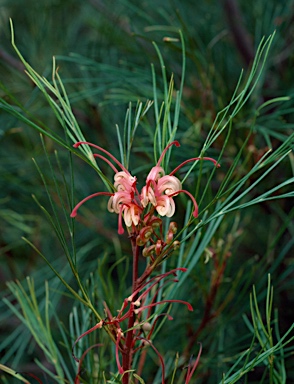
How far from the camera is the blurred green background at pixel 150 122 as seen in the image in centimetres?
62

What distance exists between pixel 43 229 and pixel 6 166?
0.35 ft

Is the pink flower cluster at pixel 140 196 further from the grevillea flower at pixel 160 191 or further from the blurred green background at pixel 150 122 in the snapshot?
the blurred green background at pixel 150 122

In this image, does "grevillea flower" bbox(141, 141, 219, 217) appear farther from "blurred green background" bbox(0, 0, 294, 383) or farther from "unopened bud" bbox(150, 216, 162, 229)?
"blurred green background" bbox(0, 0, 294, 383)

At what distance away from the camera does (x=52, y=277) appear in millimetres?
755

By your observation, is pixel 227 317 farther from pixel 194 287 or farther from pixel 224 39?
pixel 224 39

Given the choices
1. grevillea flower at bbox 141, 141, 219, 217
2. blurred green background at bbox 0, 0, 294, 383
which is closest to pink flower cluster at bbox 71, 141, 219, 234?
grevillea flower at bbox 141, 141, 219, 217

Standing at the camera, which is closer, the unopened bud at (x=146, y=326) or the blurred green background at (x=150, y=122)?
the unopened bud at (x=146, y=326)

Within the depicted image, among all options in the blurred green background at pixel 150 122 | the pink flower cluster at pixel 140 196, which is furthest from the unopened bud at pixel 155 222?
the blurred green background at pixel 150 122

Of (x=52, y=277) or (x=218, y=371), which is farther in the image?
(x=52, y=277)

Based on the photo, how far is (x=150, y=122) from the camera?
852 millimetres

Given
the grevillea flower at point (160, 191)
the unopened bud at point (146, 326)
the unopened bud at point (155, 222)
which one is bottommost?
the unopened bud at point (146, 326)

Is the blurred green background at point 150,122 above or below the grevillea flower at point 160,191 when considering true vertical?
below

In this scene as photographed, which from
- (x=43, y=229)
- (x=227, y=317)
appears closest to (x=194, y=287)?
(x=227, y=317)

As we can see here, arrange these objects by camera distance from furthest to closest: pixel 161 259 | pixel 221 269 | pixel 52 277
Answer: pixel 52 277, pixel 221 269, pixel 161 259
